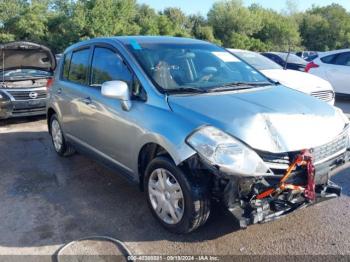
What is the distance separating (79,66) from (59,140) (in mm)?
1333

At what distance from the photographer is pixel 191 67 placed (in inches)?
153

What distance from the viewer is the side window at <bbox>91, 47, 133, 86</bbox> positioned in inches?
148

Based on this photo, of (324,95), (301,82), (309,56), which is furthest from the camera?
(309,56)

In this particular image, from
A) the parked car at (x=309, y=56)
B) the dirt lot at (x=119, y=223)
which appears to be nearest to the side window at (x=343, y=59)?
the parked car at (x=309, y=56)

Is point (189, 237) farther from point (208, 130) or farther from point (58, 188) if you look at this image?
point (58, 188)

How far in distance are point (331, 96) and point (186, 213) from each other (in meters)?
5.17

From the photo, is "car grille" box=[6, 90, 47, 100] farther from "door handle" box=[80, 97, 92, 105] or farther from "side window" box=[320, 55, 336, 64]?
"side window" box=[320, 55, 336, 64]

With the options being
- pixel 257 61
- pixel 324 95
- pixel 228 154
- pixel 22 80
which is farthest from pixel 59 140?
pixel 257 61

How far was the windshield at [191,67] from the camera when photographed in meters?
3.57

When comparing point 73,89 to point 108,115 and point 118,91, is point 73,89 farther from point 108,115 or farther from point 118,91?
point 118,91

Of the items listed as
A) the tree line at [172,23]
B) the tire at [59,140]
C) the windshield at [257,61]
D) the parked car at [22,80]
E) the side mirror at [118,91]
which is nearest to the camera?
the side mirror at [118,91]

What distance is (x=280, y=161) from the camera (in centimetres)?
281

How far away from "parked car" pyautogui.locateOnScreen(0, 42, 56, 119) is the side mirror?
4404 mm

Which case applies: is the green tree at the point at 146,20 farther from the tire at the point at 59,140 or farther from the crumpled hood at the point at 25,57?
the tire at the point at 59,140
